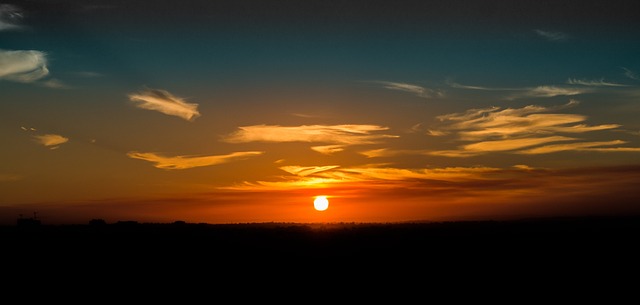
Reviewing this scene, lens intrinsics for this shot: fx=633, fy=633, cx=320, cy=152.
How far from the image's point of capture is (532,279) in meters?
41.3

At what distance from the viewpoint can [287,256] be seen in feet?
199

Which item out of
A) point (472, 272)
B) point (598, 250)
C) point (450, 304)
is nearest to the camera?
point (450, 304)

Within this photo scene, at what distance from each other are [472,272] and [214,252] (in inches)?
1111

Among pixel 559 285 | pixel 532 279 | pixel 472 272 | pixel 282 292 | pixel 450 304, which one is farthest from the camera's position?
pixel 472 272

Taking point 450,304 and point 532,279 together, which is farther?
point 532,279

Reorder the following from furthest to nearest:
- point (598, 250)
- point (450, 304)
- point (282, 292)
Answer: point (598, 250)
point (282, 292)
point (450, 304)

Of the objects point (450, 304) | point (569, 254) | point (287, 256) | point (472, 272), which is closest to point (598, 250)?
point (569, 254)

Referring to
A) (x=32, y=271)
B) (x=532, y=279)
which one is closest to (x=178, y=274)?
(x=32, y=271)

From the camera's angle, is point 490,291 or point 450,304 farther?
point 490,291

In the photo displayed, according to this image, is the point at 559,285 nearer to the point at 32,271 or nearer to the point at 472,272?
the point at 472,272

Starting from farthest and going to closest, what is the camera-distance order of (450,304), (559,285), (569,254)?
(569,254) < (559,285) < (450,304)

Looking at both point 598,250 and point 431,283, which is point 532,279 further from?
point 598,250

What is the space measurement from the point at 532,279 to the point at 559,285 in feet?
9.35

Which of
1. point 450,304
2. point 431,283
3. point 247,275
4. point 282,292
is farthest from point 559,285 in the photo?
point 247,275
